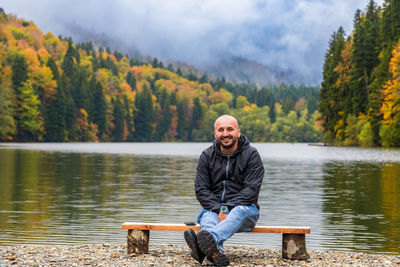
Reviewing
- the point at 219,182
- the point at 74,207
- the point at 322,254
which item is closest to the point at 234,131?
the point at 219,182

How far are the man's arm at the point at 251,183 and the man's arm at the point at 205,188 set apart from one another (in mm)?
236

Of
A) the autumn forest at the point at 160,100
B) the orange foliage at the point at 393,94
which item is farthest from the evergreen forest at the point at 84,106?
the orange foliage at the point at 393,94

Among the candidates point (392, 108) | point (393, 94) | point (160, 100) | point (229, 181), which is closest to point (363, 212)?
point (229, 181)

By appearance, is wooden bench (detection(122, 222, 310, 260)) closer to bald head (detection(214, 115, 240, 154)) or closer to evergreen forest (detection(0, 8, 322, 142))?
bald head (detection(214, 115, 240, 154))

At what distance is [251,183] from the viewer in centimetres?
809

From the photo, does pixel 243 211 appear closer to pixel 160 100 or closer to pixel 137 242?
pixel 137 242

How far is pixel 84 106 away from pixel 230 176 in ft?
432

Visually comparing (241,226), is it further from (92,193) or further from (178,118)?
(178,118)

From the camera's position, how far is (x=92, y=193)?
1902cm

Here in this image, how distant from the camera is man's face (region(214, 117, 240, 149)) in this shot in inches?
318

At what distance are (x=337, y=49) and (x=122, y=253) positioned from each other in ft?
291

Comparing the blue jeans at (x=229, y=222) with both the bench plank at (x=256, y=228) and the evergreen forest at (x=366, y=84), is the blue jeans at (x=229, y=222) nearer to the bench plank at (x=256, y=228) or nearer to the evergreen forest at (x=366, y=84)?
the bench plank at (x=256, y=228)

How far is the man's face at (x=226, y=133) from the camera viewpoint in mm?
8086

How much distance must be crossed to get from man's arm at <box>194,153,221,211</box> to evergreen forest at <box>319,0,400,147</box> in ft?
185
